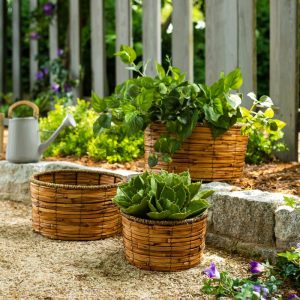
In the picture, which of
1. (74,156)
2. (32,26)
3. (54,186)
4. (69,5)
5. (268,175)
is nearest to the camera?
(54,186)

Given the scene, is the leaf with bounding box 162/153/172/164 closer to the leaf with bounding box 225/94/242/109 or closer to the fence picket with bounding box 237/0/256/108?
the leaf with bounding box 225/94/242/109

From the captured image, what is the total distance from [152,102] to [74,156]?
1.43 metres

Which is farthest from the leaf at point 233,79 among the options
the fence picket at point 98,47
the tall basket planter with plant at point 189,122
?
the fence picket at point 98,47

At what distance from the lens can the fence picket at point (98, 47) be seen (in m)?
5.69

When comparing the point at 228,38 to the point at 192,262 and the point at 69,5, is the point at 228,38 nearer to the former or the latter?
the point at 192,262

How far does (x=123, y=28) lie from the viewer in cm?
534

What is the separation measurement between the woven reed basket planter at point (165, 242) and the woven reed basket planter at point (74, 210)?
432mm

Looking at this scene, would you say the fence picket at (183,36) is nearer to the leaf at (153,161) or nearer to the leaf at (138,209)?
the leaf at (153,161)

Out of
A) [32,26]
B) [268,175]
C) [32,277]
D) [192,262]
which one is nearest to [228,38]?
[268,175]

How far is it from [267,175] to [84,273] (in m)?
1.37

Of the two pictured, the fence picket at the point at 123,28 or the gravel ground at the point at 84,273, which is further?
the fence picket at the point at 123,28

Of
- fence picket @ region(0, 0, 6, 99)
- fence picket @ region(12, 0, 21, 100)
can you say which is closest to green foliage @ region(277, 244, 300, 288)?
fence picket @ region(12, 0, 21, 100)

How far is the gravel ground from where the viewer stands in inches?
103

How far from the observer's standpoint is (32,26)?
24.5ft
